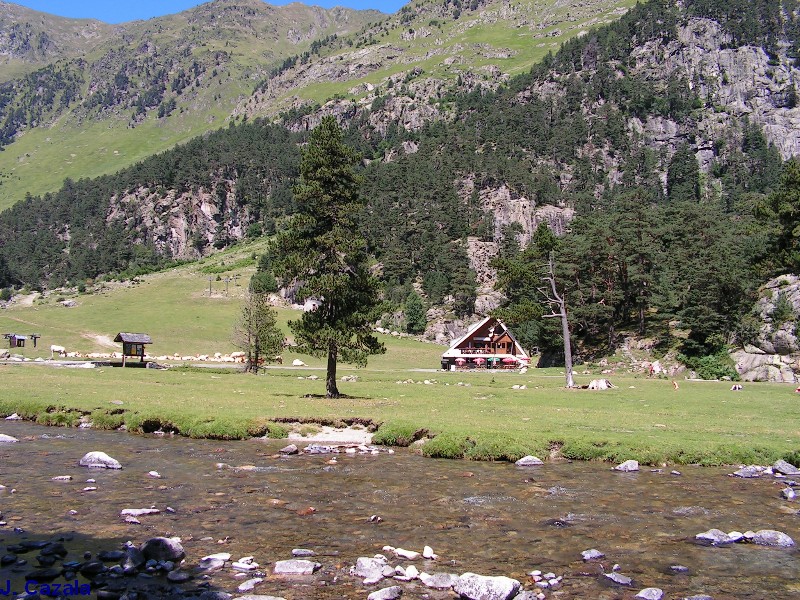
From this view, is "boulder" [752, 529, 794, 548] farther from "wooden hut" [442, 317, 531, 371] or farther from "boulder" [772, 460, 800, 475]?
"wooden hut" [442, 317, 531, 371]

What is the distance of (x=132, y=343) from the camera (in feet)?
236

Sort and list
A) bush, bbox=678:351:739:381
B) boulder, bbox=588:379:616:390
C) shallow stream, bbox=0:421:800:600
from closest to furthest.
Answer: shallow stream, bbox=0:421:800:600, boulder, bbox=588:379:616:390, bush, bbox=678:351:739:381

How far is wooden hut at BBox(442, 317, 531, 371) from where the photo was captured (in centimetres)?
9450

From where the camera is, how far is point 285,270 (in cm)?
3850

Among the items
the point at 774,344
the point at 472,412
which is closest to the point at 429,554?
the point at 472,412

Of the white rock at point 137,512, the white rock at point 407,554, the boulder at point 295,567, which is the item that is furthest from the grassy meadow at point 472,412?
the boulder at point 295,567

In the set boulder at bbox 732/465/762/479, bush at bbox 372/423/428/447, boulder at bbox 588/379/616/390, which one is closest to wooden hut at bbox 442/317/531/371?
boulder at bbox 588/379/616/390

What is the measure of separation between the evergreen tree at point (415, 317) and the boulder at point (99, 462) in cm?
11937

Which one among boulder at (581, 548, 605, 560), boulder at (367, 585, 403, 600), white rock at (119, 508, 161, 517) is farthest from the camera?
white rock at (119, 508, 161, 517)

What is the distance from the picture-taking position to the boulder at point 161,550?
37.8 ft

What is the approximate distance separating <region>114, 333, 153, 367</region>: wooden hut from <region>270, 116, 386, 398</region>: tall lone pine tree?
134 ft

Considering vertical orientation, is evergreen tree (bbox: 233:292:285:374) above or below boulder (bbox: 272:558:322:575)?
above

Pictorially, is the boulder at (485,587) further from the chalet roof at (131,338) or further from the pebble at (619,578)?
the chalet roof at (131,338)

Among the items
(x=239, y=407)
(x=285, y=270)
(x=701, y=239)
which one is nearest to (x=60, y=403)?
(x=239, y=407)
